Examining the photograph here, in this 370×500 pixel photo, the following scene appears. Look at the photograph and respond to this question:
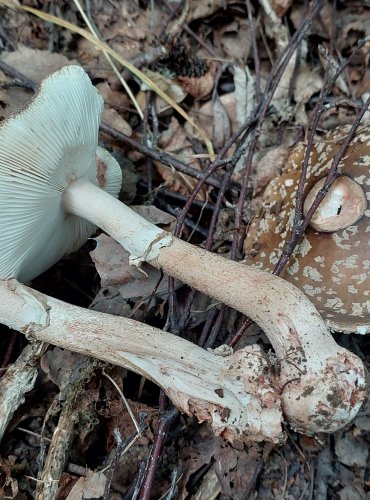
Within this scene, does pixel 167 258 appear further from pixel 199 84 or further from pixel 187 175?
pixel 199 84

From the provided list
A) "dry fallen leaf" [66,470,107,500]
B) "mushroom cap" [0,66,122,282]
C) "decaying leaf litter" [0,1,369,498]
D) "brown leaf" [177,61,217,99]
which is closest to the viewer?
"mushroom cap" [0,66,122,282]

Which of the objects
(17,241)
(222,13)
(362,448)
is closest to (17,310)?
(17,241)

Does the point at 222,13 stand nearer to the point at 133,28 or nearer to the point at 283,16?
the point at 283,16

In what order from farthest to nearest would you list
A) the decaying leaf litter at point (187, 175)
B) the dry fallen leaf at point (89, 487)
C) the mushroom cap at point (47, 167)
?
the decaying leaf litter at point (187, 175)
the dry fallen leaf at point (89, 487)
the mushroom cap at point (47, 167)

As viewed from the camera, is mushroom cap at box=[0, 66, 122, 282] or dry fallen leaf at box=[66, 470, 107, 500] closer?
mushroom cap at box=[0, 66, 122, 282]

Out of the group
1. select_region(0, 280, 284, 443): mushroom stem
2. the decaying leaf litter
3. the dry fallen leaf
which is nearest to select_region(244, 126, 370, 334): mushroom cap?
the decaying leaf litter

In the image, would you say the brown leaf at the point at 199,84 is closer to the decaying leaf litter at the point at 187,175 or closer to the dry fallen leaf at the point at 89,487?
the decaying leaf litter at the point at 187,175

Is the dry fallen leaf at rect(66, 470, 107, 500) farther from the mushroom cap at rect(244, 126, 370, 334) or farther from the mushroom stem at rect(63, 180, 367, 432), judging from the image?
the mushroom cap at rect(244, 126, 370, 334)

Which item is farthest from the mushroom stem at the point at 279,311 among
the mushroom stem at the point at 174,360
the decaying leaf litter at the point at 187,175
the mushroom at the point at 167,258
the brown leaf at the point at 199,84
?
the brown leaf at the point at 199,84
